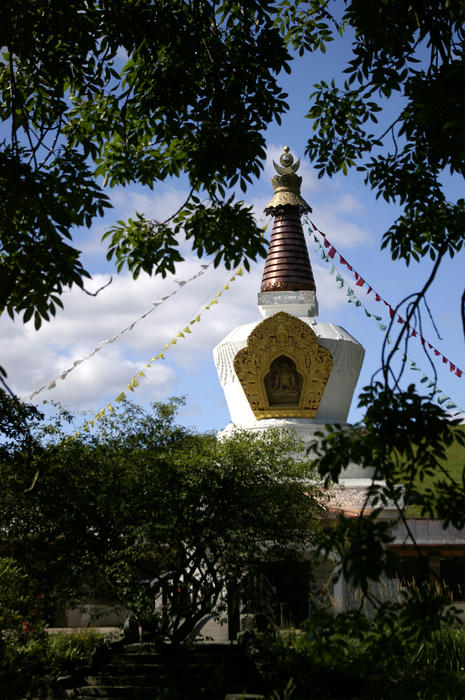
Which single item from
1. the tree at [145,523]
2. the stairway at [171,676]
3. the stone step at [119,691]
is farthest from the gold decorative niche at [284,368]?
the stone step at [119,691]

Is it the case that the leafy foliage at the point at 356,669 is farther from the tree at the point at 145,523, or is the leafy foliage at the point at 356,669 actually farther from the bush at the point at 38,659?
the bush at the point at 38,659

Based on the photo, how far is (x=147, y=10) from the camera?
546cm

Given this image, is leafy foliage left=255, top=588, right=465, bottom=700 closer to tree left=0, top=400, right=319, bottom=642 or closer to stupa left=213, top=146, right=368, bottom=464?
tree left=0, top=400, right=319, bottom=642

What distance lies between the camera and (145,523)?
28.3ft

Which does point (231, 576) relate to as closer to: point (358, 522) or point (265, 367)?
point (358, 522)

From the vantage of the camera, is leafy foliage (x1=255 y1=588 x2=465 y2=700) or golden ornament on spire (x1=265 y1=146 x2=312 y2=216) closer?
leafy foliage (x1=255 y1=588 x2=465 y2=700)

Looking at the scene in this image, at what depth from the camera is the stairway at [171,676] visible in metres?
8.16

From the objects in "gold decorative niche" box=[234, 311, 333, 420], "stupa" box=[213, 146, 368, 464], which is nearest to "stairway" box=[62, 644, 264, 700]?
"stupa" box=[213, 146, 368, 464]

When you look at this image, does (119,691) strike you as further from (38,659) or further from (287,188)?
(287,188)

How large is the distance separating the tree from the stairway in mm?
400

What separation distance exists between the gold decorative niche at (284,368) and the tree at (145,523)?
7.41m

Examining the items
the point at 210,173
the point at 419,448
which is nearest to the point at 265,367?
the point at 210,173

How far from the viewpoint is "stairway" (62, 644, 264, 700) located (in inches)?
321

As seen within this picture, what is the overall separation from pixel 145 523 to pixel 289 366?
349 inches
